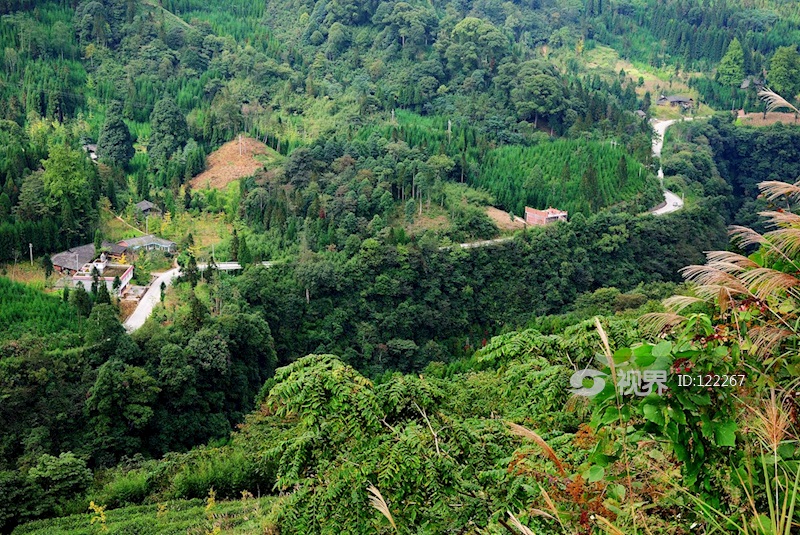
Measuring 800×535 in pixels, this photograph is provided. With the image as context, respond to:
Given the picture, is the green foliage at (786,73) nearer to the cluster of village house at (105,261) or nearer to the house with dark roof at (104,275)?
the cluster of village house at (105,261)

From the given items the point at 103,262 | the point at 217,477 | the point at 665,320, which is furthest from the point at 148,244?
the point at 665,320

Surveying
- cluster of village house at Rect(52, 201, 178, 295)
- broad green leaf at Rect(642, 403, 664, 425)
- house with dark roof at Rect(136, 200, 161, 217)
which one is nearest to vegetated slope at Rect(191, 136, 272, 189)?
house with dark roof at Rect(136, 200, 161, 217)

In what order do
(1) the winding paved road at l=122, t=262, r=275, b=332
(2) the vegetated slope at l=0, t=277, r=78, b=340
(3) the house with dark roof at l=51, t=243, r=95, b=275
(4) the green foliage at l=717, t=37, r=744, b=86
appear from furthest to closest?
(4) the green foliage at l=717, t=37, r=744, b=86 → (3) the house with dark roof at l=51, t=243, r=95, b=275 → (1) the winding paved road at l=122, t=262, r=275, b=332 → (2) the vegetated slope at l=0, t=277, r=78, b=340

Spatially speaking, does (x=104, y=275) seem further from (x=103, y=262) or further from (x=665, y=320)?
(x=665, y=320)

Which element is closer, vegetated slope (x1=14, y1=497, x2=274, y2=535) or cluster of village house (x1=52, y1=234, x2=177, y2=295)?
vegetated slope (x1=14, y1=497, x2=274, y2=535)

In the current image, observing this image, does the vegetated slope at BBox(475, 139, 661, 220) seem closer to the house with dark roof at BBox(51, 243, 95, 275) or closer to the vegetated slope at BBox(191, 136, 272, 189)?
the vegetated slope at BBox(191, 136, 272, 189)

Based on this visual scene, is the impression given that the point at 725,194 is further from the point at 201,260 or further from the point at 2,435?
the point at 2,435
